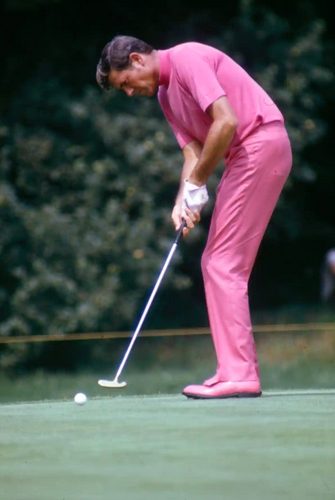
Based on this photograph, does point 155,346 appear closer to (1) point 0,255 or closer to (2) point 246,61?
(1) point 0,255

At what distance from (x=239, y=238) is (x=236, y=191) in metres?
0.20

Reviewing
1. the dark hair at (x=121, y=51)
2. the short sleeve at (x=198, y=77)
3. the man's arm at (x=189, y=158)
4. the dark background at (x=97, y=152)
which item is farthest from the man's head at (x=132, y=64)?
the dark background at (x=97, y=152)

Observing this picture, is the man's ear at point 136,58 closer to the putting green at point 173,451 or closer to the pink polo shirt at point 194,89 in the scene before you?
the pink polo shirt at point 194,89

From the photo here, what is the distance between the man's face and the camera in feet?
26.5

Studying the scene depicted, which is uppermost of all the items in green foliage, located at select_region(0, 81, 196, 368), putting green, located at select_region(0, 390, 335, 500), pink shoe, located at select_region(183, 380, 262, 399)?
putting green, located at select_region(0, 390, 335, 500)

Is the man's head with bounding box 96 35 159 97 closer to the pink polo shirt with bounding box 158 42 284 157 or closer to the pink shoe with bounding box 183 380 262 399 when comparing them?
the pink polo shirt with bounding box 158 42 284 157

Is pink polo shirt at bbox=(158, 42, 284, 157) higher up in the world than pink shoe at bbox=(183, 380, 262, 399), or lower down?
higher up

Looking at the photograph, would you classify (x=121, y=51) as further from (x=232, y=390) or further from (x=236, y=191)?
(x=232, y=390)

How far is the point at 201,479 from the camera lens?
6.13 metres

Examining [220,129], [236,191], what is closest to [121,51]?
[220,129]

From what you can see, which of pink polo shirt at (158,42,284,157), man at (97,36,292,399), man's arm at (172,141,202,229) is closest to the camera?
pink polo shirt at (158,42,284,157)

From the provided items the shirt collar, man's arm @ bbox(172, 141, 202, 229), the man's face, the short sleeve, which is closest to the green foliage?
man's arm @ bbox(172, 141, 202, 229)

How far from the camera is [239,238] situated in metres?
8.13

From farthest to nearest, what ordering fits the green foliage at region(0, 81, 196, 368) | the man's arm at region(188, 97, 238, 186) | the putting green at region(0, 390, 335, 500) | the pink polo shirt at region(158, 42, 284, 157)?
the green foliage at region(0, 81, 196, 368) → the pink polo shirt at region(158, 42, 284, 157) → the man's arm at region(188, 97, 238, 186) → the putting green at region(0, 390, 335, 500)
